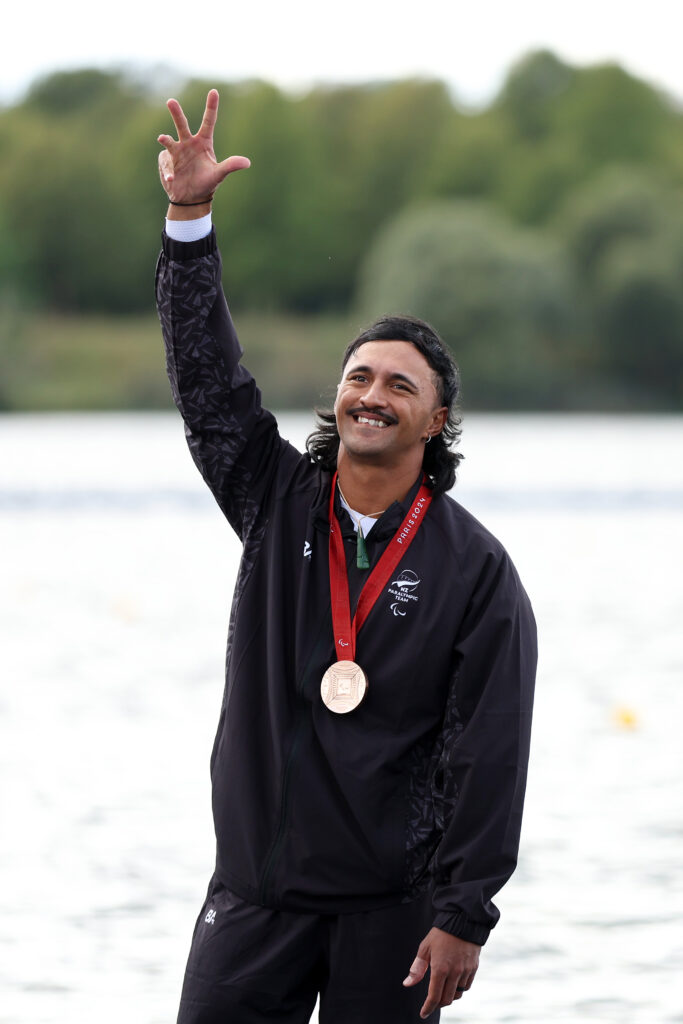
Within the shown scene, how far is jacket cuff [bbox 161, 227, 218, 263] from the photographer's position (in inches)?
138

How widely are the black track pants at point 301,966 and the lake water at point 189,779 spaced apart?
150cm

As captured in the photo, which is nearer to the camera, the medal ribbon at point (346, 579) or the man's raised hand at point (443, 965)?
the man's raised hand at point (443, 965)

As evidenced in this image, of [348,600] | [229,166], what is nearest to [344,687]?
[348,600]

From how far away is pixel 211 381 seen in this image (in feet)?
11.6

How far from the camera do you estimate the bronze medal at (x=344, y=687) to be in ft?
10.8

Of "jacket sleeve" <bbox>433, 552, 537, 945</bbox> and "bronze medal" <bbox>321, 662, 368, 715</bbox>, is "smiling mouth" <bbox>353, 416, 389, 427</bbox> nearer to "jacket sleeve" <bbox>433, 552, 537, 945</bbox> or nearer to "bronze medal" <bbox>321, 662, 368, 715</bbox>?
"jacket sleeve" <bbox>433, 552, 537, 945</bbox>

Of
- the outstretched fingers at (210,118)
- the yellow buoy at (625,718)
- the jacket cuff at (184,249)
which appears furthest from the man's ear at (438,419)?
the yellow buoy at (625,718)

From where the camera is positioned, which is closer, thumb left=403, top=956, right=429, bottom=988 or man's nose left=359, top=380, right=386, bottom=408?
thumb left=403, top=956, right=429, bottom=988

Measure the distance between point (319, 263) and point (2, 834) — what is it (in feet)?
259

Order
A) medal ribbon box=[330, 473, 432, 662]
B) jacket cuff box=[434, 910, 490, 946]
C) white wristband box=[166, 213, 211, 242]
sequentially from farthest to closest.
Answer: white wristband box=[166, 213, 211, 242], medal ribbon box=[330, 473, 432, 662], jacket cuff box=[434, 910, 490, 946]

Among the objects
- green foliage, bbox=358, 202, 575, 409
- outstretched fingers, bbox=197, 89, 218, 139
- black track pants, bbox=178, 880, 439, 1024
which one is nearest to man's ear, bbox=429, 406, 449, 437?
outstretched fingers, bbox=197, 89, 218, 139

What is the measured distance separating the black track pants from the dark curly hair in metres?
0.85

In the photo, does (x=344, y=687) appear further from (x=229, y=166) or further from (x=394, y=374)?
(x=229, y=166)

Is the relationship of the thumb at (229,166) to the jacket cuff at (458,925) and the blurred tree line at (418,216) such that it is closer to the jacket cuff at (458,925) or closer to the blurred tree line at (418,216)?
the jacket cuff at (458,925)
